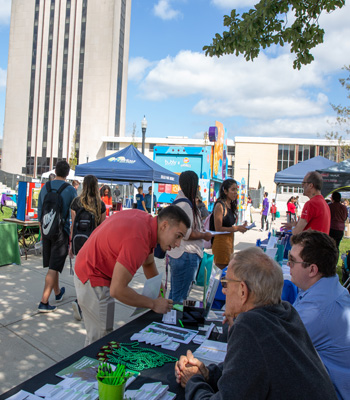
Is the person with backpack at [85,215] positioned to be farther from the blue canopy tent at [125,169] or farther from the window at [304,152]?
the window at [304,152]

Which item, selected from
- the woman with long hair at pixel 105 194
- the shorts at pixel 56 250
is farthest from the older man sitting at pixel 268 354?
the woman with long hair at pixel 105 194

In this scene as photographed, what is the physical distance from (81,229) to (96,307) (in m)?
2.07

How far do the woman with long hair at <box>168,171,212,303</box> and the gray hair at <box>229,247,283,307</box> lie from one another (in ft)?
6.54

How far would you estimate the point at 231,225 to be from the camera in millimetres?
4578

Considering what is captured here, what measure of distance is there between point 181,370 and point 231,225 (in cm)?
309

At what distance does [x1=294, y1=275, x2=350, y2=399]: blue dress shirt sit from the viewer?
1.76 metres

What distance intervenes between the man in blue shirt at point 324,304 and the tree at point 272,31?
4031 millimetres

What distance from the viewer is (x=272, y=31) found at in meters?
5.40

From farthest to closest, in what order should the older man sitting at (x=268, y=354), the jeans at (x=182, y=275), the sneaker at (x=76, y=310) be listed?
the sneaker at (x=76, y=310)
the jeans at (x=182, y=275)
the older man sitting at (x=268, y=354)

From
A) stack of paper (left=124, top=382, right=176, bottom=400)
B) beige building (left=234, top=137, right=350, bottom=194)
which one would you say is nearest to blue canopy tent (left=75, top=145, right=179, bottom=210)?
stack of paper (left=124, top=382, right=176, bottom=400)

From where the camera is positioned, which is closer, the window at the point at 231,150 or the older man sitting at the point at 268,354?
the older man sitting at the point at 268,354

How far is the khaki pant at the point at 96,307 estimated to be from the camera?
94.7 inches

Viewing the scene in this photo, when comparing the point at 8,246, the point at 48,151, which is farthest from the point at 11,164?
the point at 8,246

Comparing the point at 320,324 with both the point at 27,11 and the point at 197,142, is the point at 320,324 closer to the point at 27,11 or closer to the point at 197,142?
the point at 197,142
